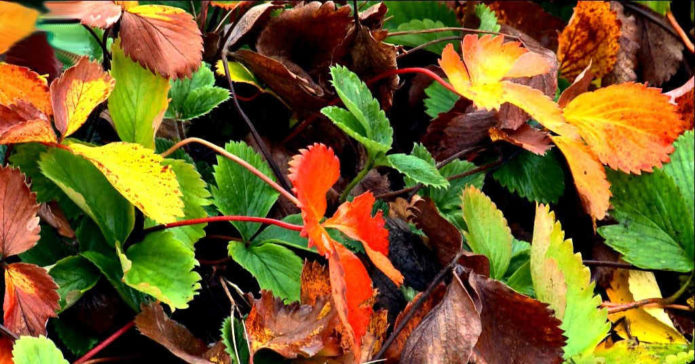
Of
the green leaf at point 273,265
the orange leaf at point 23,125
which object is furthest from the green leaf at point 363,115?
the orange leaf at point 23,125

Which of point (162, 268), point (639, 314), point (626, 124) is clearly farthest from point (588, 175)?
point (162, 268)

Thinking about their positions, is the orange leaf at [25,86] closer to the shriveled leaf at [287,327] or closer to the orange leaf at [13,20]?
the orange leaf at [13,20]

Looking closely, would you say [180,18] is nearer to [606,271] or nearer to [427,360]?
[427,360]

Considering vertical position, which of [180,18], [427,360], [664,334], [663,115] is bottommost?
[664,334]

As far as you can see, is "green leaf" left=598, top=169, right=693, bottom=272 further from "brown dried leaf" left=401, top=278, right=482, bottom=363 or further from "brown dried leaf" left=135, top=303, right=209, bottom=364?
"brown dried leaf" left=135, top=303, right=209, bottom=364

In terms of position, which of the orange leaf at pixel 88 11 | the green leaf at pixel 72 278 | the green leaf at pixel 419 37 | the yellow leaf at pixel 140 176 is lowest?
the green leaf at pixel 72 278

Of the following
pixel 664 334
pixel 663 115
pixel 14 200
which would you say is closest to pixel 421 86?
pixel 663 115
